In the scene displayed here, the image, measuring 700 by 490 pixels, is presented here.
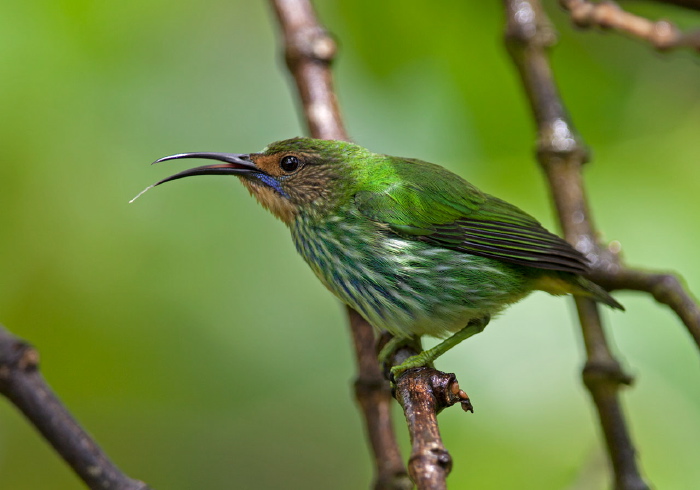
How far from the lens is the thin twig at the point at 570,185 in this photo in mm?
2869

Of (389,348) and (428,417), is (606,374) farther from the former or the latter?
(428,417)

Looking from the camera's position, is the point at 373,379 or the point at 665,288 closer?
the point at 665,288

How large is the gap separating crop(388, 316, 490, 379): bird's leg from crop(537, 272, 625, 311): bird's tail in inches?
11.5

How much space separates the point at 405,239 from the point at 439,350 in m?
0.49

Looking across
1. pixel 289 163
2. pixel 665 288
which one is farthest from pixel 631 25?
pixel 289 163

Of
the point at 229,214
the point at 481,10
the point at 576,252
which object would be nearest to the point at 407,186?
the point at 576,252

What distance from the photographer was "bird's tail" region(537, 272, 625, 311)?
3.19 meters

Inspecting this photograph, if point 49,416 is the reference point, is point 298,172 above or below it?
above

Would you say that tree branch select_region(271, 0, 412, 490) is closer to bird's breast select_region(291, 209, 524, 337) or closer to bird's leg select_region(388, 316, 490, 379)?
bird's breast select_region(291, 209, 524, 337)

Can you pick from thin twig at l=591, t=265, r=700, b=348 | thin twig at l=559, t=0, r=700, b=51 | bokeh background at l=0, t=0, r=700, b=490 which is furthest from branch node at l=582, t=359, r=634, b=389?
thin twig at l=559, t=0, r=700, b=51

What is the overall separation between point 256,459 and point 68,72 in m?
2.20

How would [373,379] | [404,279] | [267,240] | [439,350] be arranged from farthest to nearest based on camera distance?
[267,240] < [404,279] < [439,350] < [373,379]

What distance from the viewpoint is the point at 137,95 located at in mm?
4094

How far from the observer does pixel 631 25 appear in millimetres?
3365
